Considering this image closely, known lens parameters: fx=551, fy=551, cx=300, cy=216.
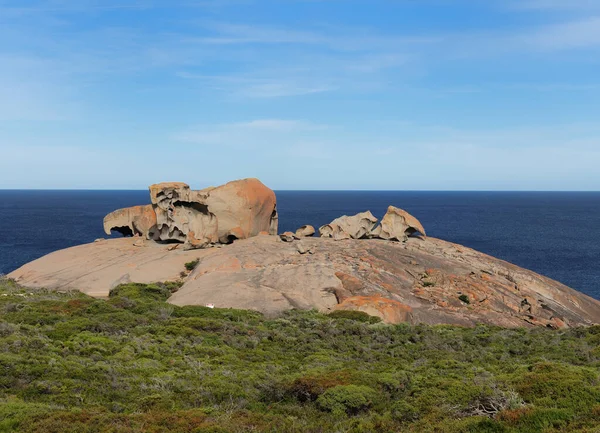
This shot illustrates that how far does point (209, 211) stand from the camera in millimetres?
53531

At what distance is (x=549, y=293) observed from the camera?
1857 inches

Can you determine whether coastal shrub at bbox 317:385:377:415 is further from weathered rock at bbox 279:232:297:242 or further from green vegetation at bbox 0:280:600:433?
weathered rock at bbox 279:232:297:242

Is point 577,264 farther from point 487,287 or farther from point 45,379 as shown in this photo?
point 45,379

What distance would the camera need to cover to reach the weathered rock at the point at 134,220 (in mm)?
59656

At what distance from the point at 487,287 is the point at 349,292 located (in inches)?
485

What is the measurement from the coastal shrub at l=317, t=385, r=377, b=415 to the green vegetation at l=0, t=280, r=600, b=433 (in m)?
0.04

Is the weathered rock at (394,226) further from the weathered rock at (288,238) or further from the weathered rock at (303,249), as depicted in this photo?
the weathered rock at (303,249)

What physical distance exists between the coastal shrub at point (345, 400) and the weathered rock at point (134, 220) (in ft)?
146

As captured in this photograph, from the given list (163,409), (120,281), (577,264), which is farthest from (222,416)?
(577,264)

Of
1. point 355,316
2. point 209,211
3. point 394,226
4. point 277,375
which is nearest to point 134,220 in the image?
point 209,211

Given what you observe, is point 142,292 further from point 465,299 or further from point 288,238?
point 465,299

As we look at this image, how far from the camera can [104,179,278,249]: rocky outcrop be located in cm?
5334

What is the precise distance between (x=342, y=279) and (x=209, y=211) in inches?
732

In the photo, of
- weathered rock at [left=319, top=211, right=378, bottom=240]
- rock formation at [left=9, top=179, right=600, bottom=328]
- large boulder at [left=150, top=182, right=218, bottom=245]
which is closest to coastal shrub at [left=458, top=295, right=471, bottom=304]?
rock formation at [left=9, top=179, right=600, bottom=328]
